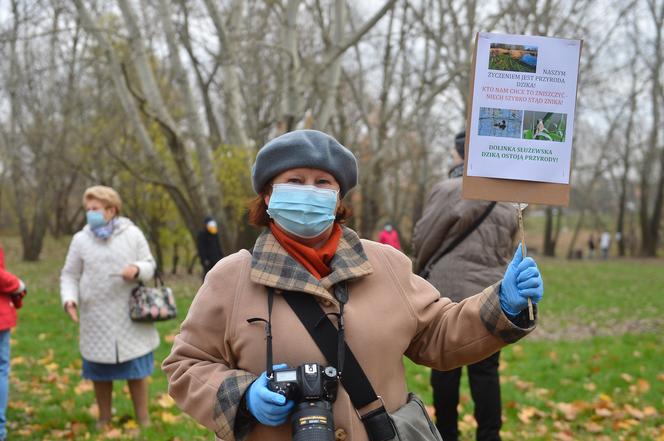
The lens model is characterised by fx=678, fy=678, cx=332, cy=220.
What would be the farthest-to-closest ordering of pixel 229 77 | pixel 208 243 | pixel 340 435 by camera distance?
pixel 229 77 → pixel 208 243 → pixel 340 435

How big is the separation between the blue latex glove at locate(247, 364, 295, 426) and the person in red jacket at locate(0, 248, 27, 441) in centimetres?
333

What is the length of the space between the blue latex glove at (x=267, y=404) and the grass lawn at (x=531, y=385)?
10.4 feet

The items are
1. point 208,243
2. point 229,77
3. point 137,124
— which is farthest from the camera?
point 229,77

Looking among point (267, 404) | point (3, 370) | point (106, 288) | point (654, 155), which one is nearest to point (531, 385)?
point (106, 288)

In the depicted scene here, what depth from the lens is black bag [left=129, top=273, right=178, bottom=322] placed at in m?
5.21

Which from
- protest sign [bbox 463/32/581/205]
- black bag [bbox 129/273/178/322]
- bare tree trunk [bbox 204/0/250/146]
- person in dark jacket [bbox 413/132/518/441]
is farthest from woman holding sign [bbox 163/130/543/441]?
bare tree trunk [bbox 204/0/250/146]

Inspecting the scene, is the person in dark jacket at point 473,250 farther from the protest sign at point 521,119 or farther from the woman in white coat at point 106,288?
the woman in white coat at point 106,288

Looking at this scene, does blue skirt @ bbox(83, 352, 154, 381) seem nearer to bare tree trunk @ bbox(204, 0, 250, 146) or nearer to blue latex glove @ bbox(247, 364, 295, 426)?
blue latex glove @ bbox(247, 364, 295, 426)

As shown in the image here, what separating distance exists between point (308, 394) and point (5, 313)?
353 centimetres

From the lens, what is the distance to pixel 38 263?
21.5 metres

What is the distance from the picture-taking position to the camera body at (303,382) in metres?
2.07

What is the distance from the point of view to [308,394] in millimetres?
2070

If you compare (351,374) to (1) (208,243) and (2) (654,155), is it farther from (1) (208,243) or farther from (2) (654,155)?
(2) (654,155)

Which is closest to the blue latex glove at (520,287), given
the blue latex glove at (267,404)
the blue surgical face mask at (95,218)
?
the blue latex glove at (267,404)
